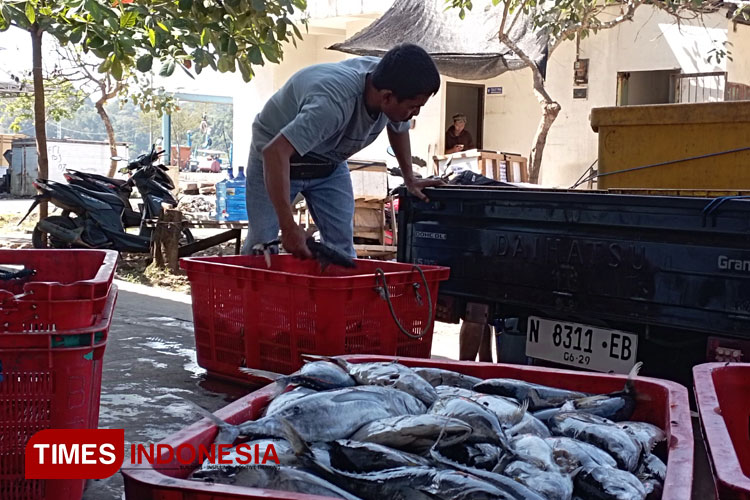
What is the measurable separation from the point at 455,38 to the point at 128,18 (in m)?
8.10

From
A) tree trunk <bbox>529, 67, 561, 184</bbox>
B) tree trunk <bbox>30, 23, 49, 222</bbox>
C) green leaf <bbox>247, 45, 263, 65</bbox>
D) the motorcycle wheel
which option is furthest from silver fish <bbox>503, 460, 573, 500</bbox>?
tree trunk <bbox>529, 67, 561, 184</bbox>

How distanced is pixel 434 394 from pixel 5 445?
139 cm

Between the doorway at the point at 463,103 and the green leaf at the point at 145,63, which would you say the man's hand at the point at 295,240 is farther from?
the doorway at the point at 463,103

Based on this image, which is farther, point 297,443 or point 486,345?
point 486,345

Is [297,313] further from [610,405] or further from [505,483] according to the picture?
[505,483]

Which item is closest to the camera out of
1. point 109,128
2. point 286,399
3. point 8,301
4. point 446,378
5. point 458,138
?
point 286,399

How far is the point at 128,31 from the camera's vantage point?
18.8ft

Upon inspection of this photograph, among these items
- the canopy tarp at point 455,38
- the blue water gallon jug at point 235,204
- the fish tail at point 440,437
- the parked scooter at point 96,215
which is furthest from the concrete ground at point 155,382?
the canopy tarp at point 455,38

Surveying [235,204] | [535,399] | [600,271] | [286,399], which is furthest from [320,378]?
[235,204]

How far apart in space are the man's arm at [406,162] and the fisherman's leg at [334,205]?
1.10 feet

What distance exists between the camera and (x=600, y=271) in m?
4.05

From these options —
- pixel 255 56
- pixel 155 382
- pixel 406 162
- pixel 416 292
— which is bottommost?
pixel 155 382

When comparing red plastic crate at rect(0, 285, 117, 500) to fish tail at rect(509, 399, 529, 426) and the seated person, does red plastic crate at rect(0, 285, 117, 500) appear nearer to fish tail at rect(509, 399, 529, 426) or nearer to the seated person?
fish tail at rect(509, 399, 529, 426)

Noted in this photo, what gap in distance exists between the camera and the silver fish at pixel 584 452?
2.16 metres
